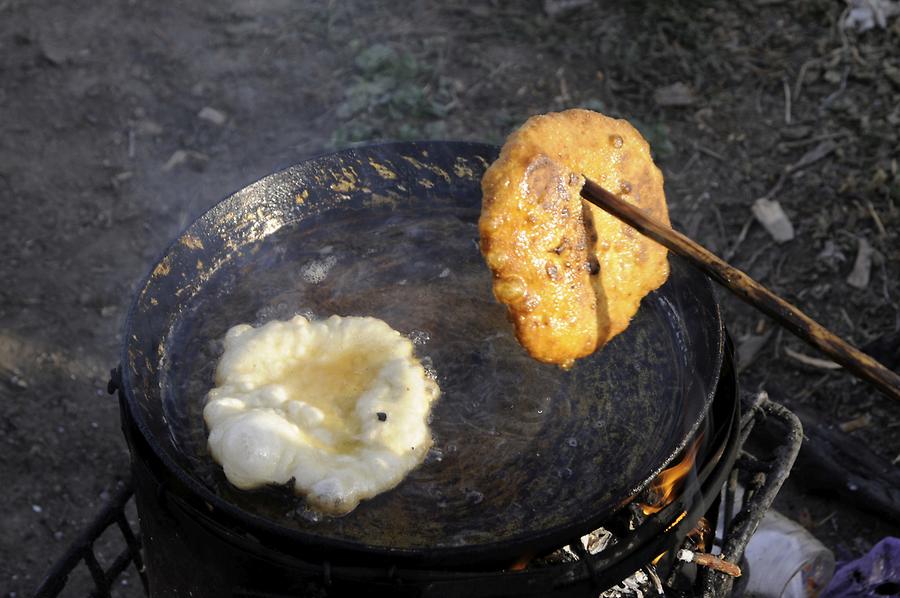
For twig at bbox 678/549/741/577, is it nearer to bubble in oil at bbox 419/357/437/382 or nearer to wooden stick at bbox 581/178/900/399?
wooden stick at bbox 581/178/900/399

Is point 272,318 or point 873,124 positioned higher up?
point 272,318

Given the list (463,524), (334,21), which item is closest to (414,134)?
(334,21)

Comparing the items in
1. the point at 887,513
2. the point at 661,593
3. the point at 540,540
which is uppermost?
the point at 540,540

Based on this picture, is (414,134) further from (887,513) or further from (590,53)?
(887,513)

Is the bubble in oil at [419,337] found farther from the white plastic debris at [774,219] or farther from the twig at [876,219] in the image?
the twig at [876,219]

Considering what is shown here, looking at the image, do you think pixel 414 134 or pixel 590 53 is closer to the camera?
pixel 414 134

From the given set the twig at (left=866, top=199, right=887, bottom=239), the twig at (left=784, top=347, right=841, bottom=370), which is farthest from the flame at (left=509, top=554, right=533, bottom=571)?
the twig at (left=866, top=199, right=887, bottom=239)

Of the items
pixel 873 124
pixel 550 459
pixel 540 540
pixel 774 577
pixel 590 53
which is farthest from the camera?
pixel 590 53

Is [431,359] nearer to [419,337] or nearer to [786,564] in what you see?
[419,337]
